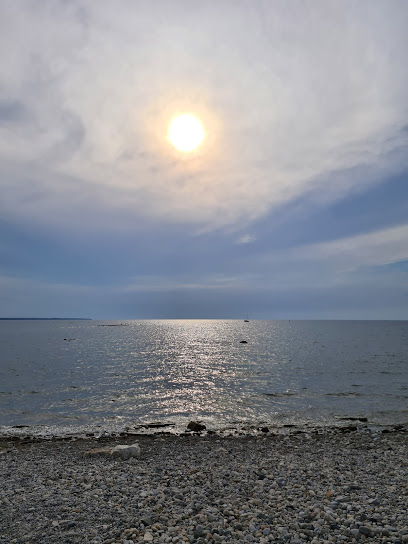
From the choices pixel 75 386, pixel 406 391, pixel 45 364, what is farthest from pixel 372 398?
pixel 45 364

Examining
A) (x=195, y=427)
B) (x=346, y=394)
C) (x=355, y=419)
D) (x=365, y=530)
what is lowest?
(x=355, y=419)

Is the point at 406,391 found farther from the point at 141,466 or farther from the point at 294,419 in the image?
the point at 141,466

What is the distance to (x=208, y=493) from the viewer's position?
1159cm

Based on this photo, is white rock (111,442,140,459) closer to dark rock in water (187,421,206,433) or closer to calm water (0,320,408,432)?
dark rock in water (187,421,206,433)

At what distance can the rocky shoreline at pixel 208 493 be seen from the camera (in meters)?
8.95

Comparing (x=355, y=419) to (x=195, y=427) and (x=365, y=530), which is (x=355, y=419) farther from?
(x=365, y=530)

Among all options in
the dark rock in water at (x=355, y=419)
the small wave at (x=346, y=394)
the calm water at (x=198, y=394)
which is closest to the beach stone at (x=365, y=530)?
the calm water at (x=198, y=394)

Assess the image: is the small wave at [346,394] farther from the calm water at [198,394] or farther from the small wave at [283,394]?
the small wave at [283,394]

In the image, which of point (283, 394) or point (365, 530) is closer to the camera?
point (365, 530)

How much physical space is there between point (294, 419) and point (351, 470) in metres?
11.7

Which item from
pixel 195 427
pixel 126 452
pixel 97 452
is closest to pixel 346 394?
pixel 195 427

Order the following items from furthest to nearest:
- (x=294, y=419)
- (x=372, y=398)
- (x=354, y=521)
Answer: (x=372, y=398) → (x=294, y=419) → (x=354, y=521)

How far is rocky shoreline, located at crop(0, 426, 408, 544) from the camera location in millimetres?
8953

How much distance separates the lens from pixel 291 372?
5016 centimetres
